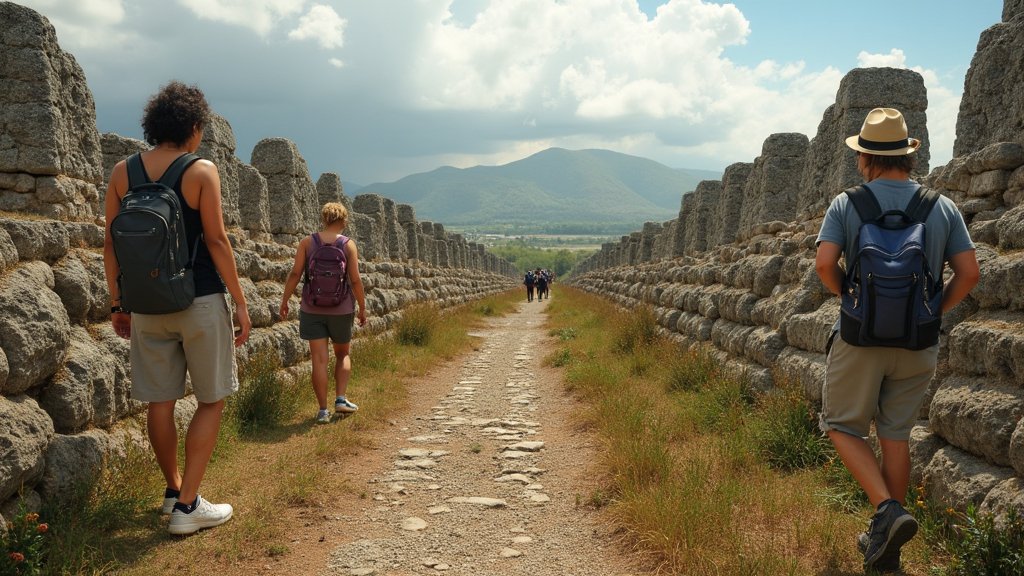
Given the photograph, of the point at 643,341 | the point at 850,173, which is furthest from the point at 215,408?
the point at 643,341

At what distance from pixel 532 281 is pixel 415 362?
77.3ft

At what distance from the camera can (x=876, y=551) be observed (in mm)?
2926

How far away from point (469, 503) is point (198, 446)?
1707 mm

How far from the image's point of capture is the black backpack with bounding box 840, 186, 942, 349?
2.89 metres

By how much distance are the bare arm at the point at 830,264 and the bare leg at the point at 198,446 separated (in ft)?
10.6

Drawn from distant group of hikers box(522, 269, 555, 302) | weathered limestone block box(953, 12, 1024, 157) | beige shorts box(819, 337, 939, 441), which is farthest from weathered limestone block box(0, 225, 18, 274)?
distant group of hikers box(522, 269, 555, 302)

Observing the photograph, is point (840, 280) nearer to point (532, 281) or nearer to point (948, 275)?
point (948, 275)

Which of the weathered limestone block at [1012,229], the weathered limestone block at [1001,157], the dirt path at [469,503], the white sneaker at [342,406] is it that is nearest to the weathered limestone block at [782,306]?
the weathered limestone block at [1001,157]

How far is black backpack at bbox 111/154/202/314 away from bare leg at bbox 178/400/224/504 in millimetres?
658

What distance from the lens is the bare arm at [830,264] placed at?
3207 mm

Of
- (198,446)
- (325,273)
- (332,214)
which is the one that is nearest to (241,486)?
(198,446)

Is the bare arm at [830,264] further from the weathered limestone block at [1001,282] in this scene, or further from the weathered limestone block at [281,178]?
the weathered limestone block at [281,178]

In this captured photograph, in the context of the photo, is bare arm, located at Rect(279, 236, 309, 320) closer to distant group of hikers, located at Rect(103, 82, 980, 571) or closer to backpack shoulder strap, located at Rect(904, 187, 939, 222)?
distant group of hikers, located at Rect(103, 82, 980, 571)

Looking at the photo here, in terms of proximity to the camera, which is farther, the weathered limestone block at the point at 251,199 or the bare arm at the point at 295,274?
the weathered limestone block at the point at 251,199
